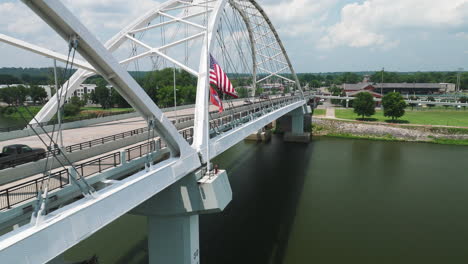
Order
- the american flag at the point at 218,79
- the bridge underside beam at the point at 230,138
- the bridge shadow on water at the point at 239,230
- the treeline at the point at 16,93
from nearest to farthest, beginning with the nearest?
the treeline at the point at 16,93, the american flag at the point at 218,79, the bridge underside beam at the point at 230,138, the bridge shadow on water at the point at 239,230

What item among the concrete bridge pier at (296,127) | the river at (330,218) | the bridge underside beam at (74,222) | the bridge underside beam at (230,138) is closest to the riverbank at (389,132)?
the concrete bridge pier at (296,127)

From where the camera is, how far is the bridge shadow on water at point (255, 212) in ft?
55.2

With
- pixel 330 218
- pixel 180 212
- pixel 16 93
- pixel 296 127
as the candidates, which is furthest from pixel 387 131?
pixel 16 93

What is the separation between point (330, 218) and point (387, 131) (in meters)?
32.9

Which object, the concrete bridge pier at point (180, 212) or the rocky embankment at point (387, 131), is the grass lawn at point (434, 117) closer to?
the rocky embankment at point (387, 131)

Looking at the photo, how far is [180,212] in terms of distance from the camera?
1219cm

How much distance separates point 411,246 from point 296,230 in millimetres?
5834

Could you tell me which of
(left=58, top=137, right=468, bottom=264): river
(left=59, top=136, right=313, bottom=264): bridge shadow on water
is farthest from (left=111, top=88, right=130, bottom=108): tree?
(left=59, top=136, right=313, bottom=264): bridge shadow on water

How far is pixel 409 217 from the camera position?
67.8 ft

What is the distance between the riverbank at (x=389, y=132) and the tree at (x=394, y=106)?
14.7ft

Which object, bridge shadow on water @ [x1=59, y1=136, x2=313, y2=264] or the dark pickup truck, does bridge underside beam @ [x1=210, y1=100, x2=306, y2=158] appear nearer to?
bridge shadow on water @ [x1=59, y1=136, x2=313, y2=264]

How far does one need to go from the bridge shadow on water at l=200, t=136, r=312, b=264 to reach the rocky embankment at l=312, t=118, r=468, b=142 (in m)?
15.0

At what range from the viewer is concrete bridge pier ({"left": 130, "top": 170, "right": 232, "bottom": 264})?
12188mm

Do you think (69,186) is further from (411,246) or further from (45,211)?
(411,246)
